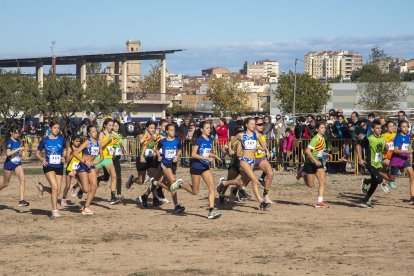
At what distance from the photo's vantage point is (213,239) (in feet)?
43.0

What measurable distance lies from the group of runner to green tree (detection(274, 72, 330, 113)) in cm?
6053

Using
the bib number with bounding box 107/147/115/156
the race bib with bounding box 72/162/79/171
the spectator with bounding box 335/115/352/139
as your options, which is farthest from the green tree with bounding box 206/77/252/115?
the race bib with bounding box 72/162/79/171

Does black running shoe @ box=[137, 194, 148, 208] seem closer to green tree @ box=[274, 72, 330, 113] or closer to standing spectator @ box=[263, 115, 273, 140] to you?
standing spectator @ box=[263, 115, 273, 140]

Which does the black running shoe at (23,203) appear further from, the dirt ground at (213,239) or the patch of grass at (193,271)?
the patch of grass at (193,271)

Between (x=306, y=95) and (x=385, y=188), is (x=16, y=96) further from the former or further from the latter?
(x=306, y=95)

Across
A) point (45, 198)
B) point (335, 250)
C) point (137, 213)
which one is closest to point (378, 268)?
point (335, 250)

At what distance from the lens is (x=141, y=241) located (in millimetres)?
12953

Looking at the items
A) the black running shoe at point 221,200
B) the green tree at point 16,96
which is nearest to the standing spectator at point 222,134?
the green tree at point 16,96

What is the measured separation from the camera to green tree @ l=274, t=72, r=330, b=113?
3093 inches

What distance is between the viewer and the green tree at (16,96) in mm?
35375

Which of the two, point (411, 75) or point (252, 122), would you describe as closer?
point (252, 122)

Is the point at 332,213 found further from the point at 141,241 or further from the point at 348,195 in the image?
the point at 141,241

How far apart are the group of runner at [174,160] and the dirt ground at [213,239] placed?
48cm

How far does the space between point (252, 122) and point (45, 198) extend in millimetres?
5776
